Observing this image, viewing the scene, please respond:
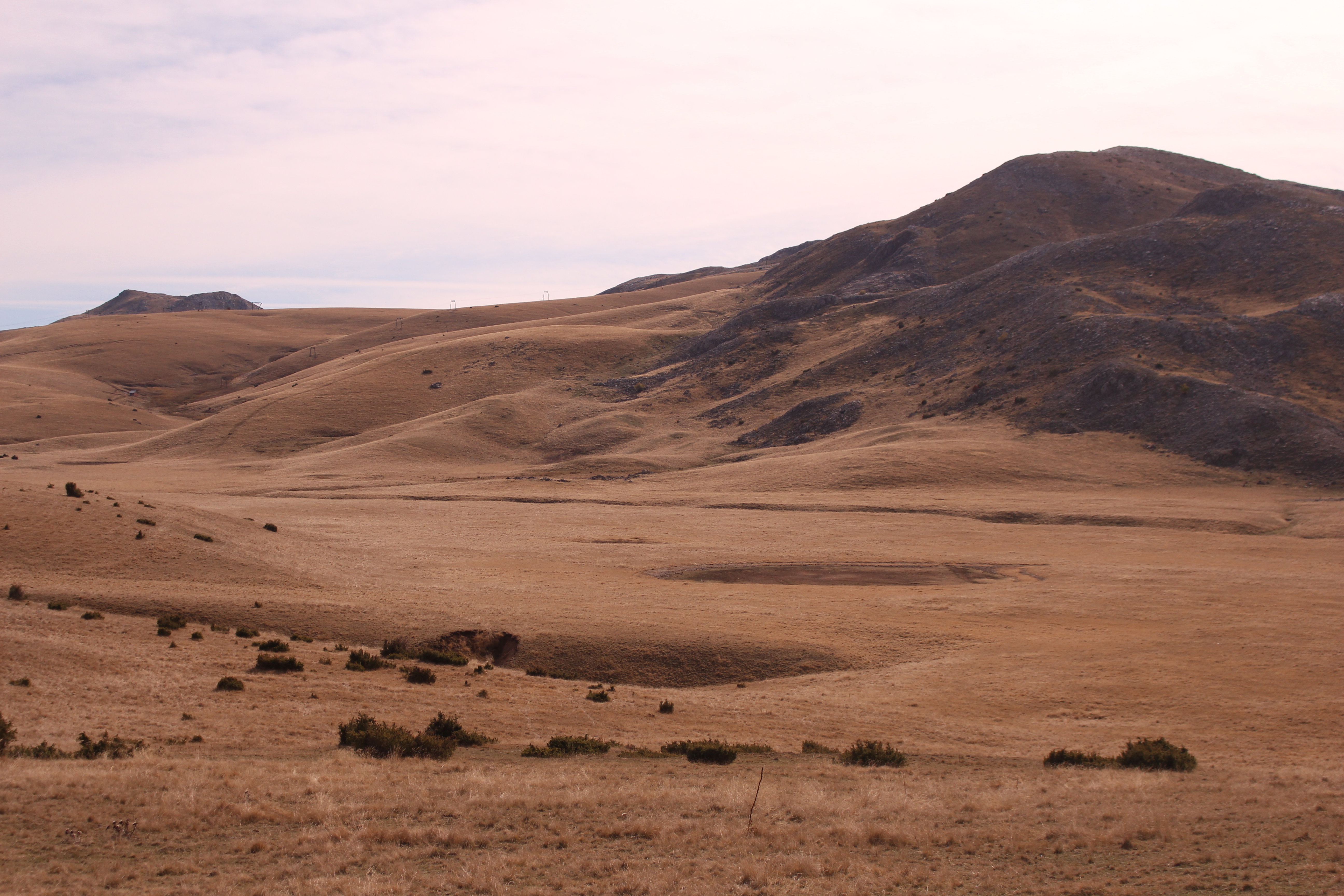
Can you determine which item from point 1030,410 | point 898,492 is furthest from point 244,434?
point 1030,410

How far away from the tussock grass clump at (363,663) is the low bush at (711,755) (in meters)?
11.5

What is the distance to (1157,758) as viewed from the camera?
1856 cm

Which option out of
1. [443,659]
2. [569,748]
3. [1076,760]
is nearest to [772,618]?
[443,659]

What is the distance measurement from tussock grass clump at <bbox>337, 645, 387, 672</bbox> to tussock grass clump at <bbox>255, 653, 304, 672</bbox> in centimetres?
142

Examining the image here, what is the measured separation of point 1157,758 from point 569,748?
1278 cm

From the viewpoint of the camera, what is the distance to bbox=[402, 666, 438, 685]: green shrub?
956 inches

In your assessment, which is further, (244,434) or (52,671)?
(244,434)

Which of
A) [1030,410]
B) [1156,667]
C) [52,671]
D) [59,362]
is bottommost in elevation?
[1156,667]

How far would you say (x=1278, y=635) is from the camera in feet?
99.7

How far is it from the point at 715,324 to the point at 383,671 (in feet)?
461

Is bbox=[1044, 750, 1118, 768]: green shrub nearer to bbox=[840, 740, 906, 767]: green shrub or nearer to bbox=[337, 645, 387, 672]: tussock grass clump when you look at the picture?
bbox=[840, 740, 906, 767]: green shrub

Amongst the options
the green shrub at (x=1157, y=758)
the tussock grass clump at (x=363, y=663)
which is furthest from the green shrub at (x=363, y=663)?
the green shrub at (x=1157, y=758)

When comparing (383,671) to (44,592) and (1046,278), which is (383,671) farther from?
(1046,278)

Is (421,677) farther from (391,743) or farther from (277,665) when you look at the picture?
(391,743)
